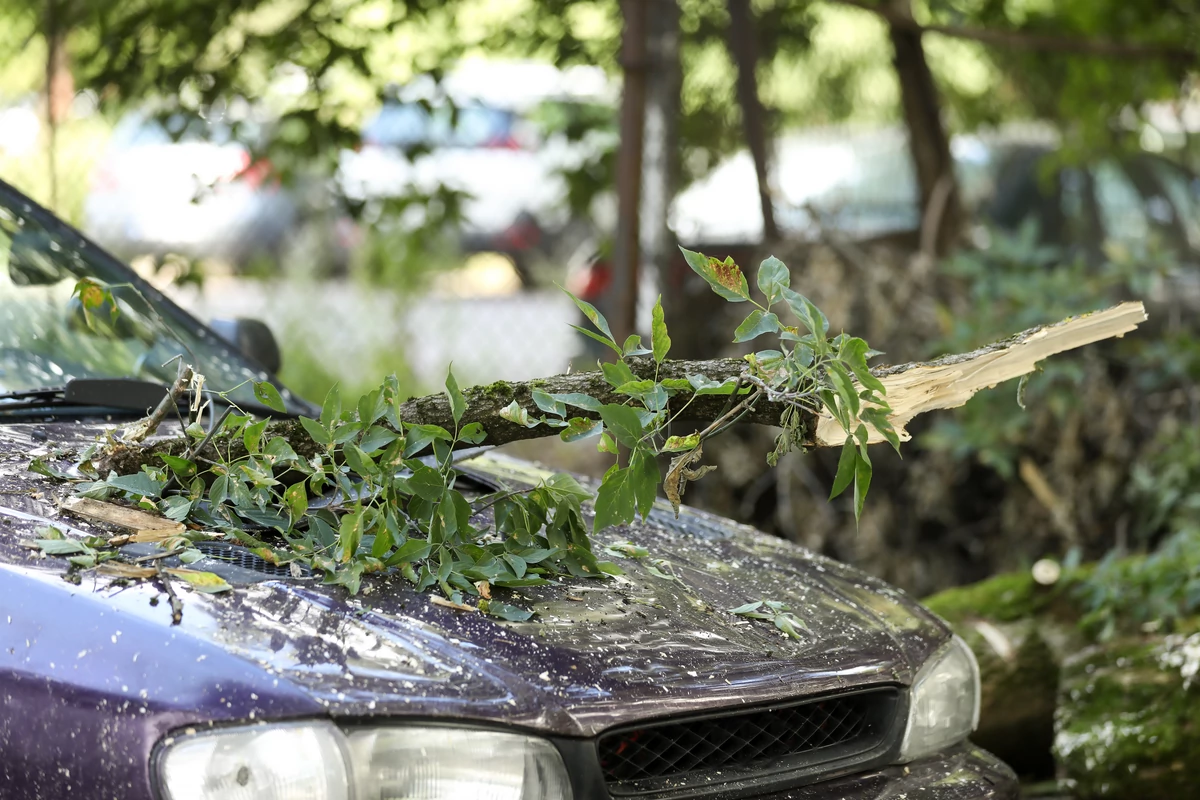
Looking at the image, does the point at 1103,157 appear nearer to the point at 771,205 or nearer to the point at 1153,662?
the point at 771,205

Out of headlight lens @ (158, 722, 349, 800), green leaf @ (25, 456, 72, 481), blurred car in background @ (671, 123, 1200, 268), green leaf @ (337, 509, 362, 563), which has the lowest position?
headlight lens @ (158, 722, 349, 800)

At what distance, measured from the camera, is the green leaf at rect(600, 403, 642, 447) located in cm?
210

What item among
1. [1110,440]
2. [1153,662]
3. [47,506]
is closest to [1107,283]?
[1110,440]

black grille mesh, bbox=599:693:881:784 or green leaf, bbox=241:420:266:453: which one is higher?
green leaf, bbox=241:420:266:453

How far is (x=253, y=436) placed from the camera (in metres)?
2.20

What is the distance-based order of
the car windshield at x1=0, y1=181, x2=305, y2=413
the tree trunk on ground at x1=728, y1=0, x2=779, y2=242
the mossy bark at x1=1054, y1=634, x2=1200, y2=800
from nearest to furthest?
the car windshield at x1=0, y1=181, x2=305, y2=413
the mossy bark at x1=1054, y1=634, x2=1200, y2=800
the tree trunk on ground at x1=728, y1=0, x2=779, y2=242

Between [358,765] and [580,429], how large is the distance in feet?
2.24

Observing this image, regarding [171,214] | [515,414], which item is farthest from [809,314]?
[171,214]

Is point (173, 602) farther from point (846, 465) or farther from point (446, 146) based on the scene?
point (446, 146)

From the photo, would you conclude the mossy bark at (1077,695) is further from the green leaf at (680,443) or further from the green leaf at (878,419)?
the green leaf at (680,443)

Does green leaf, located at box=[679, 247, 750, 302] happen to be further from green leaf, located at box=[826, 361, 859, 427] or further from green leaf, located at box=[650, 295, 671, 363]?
green leaf, located at box=[826, 361, 859, 427]

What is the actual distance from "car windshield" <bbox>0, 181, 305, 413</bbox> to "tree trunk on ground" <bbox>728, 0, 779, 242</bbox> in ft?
9.30

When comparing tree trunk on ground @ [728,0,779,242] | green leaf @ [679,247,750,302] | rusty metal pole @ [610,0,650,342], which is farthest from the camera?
tree trunk on ground @ [728,0,779,242]

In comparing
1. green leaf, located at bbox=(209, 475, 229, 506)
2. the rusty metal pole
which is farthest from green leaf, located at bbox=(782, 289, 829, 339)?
the rusty metal pole
